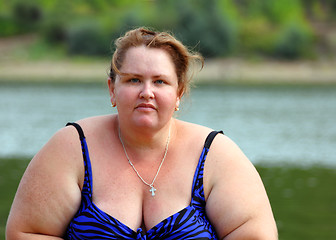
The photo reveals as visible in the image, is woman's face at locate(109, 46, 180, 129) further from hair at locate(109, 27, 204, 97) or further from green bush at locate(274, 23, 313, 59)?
green bush at locate(274, 23, 313, 59)

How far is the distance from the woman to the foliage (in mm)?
48316

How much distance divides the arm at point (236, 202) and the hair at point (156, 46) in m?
0.36

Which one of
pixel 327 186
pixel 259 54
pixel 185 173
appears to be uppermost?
pixel 185 173

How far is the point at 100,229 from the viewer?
2590mm

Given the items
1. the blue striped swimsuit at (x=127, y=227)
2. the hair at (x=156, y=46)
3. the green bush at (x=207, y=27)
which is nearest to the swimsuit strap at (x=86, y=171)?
the blue striped swimsuit at (x=127, y=227)

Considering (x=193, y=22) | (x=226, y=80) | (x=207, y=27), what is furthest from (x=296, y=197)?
(x=207, y=27)

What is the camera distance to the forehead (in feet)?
8.56

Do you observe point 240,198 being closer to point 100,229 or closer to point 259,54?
point 100,229

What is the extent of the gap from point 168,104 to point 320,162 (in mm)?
11082

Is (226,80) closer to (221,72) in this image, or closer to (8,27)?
(221,72)

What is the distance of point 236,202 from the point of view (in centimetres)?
265

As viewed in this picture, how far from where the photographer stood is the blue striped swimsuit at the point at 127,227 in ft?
8.52

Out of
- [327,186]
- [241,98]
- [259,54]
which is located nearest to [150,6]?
[259,54]

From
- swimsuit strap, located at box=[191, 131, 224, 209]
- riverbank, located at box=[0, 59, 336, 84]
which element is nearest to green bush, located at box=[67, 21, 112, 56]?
riverbank, located at box=[0, 59, 336, 84]
